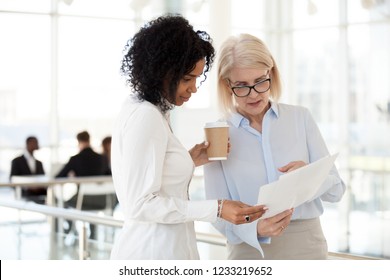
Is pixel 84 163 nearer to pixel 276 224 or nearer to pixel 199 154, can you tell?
pixel 199 154

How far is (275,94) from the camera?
228cm

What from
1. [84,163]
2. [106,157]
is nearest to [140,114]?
[84,163]

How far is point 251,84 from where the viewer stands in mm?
2176

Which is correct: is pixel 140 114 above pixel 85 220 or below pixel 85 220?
above

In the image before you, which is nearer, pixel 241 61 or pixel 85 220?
pixel 241 61

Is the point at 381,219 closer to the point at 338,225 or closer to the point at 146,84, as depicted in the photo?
the point at 338,225

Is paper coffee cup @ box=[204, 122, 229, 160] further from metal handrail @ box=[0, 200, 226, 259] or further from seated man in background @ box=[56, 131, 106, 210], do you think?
seated man in background @ box=[56, 131, 106, 210]

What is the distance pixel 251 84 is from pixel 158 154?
20.7 inches

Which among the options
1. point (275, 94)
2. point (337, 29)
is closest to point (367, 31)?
point (337, 29)

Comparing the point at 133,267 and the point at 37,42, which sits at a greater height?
the point at 37,42

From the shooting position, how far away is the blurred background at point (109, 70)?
10938mm

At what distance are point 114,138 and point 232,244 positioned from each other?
650mm

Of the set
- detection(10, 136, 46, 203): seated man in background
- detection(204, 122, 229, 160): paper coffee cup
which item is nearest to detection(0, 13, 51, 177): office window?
detection(10, 136, 46, 203): seated man in background

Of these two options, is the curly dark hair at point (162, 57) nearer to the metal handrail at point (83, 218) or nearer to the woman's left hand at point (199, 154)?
the woman's left hand at point (199, 154)
